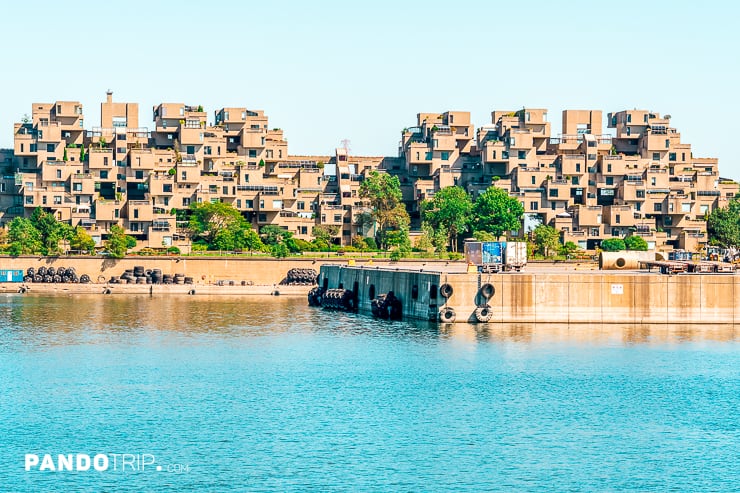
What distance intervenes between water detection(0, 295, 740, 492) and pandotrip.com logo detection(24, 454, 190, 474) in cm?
33

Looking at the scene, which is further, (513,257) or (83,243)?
(83,243)

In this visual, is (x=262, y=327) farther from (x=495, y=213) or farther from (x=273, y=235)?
(x=495, y=213)

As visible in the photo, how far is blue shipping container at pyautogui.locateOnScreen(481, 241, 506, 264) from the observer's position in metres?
108

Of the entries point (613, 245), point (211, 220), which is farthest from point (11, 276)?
point (613, 245)

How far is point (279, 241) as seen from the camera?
558ft

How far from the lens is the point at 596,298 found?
104312 mm

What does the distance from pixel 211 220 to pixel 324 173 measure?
27.8 metres

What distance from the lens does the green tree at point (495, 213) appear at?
552 feet

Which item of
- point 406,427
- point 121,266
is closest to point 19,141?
point 121,266

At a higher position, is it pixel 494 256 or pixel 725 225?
pixel 725 225

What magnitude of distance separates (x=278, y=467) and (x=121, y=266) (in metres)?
105

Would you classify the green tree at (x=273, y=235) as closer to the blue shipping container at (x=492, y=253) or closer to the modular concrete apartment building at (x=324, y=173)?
the modular concrete apartment building at (x=324, y=173)

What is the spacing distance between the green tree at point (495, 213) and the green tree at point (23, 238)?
59.1 meters

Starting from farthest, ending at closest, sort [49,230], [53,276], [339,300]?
[49,230] → [53,276] → [339,300]
